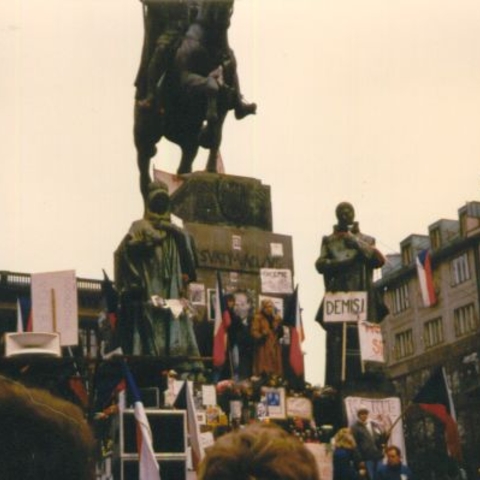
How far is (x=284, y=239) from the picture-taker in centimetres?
2005

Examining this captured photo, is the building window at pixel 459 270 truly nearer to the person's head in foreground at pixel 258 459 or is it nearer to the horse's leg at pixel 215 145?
the horse's leg at pixel 215 145

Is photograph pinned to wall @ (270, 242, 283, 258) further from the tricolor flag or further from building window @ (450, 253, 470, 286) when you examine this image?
building window @ (450, 253, 470, 286)

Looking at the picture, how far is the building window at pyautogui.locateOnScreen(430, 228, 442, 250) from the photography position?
8788 cm

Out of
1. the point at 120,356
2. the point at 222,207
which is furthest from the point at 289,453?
the point at 222,207

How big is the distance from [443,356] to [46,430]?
83398mm

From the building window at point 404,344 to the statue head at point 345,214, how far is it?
74031mm

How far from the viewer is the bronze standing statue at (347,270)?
18281 mm

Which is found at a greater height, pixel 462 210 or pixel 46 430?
pixel 462 210

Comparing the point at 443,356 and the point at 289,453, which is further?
the point at 443,356

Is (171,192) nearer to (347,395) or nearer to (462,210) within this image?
(347,395)

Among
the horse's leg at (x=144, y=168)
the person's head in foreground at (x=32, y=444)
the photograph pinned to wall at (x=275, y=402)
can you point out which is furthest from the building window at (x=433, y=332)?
→ the person's head in foreground at (x=32, y=444)

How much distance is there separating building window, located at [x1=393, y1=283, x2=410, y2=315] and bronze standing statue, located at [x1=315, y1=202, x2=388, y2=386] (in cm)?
7418

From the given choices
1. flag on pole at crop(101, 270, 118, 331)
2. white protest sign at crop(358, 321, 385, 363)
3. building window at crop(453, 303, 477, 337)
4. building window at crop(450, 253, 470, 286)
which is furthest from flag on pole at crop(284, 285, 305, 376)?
building window at crop(450, 253, 470, 286)

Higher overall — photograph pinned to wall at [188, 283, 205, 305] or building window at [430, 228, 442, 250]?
building window at [430, 228, 442, 250]
